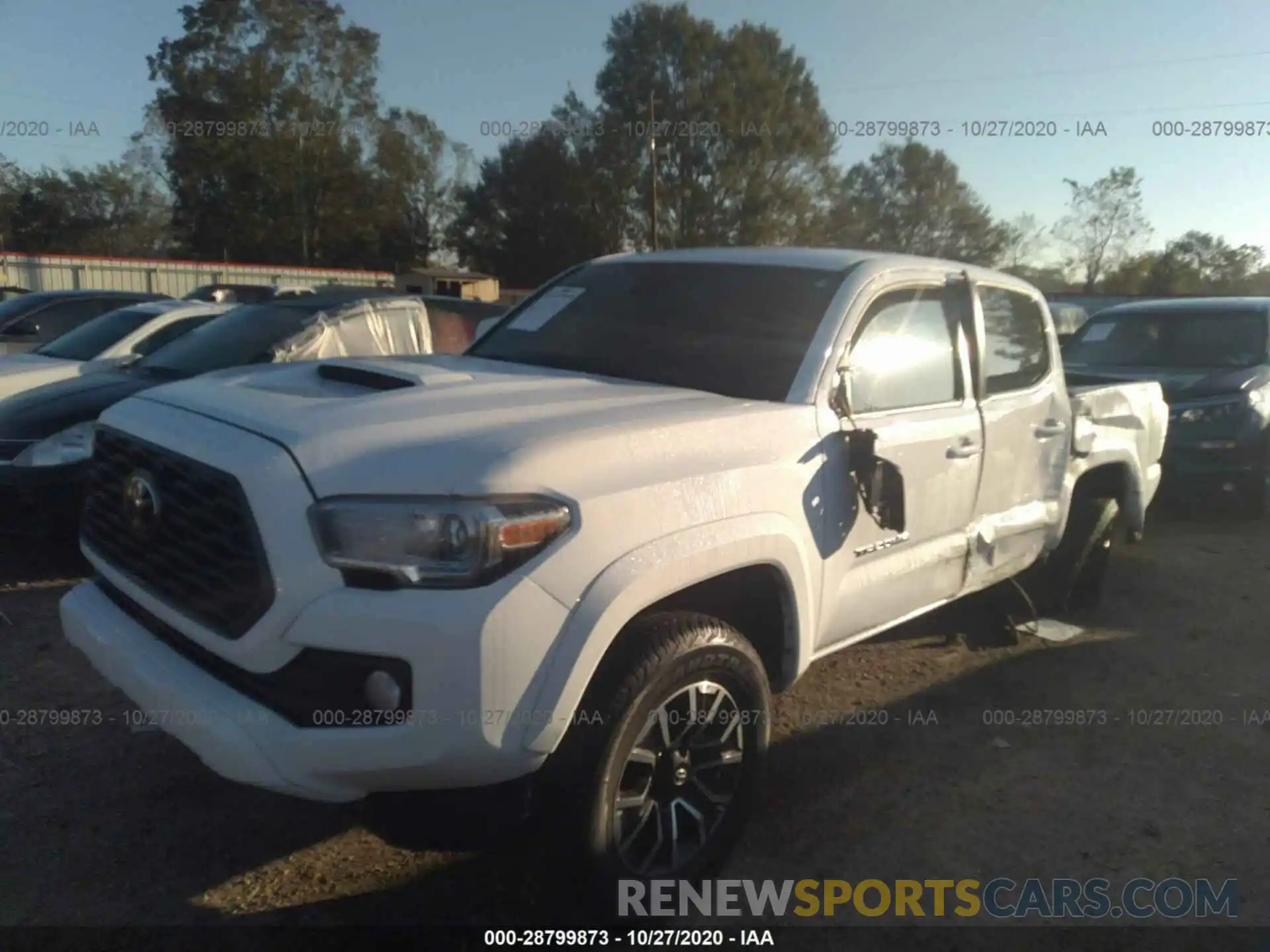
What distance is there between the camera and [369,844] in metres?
3.32

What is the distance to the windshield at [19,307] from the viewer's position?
32.2 ft

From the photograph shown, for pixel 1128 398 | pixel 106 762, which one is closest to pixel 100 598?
pixel 106 762

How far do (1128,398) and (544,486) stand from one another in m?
4.29

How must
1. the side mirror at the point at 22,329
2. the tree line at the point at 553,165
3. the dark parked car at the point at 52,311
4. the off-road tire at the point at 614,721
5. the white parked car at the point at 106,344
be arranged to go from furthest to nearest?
the tree line at the point at 553,165 < the dark parked car at the point at 52,311 < the side mirror at the point at 22,329 < the white parked car at the point at 106,344 < the off-road tire at the point at 614,721

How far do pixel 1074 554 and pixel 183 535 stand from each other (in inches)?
172

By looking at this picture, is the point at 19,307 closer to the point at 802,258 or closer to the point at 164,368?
the point at 164,368

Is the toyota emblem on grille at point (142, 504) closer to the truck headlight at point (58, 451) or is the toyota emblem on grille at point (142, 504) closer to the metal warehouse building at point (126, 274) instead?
the truck headlight at point (58, 451)

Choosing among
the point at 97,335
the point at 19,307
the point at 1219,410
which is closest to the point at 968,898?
the point at 1219,410

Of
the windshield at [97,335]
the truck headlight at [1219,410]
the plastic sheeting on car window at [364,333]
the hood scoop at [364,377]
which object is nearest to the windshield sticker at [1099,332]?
the truck headlight at [1219,410]

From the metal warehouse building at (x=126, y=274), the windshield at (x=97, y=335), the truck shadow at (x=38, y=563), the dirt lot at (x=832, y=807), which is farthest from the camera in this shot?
the metal warehouse building at (x=126, y=274)

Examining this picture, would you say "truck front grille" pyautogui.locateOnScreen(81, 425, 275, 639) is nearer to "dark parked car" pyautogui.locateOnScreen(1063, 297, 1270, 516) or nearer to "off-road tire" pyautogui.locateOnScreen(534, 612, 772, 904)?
"off-road tire" pyautogui.locateOnScreen(534, 612, 772, 904)

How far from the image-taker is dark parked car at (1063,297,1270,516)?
7.96 meters

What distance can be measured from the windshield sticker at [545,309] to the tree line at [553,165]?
1584 inches

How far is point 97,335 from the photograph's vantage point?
7.91 metres
